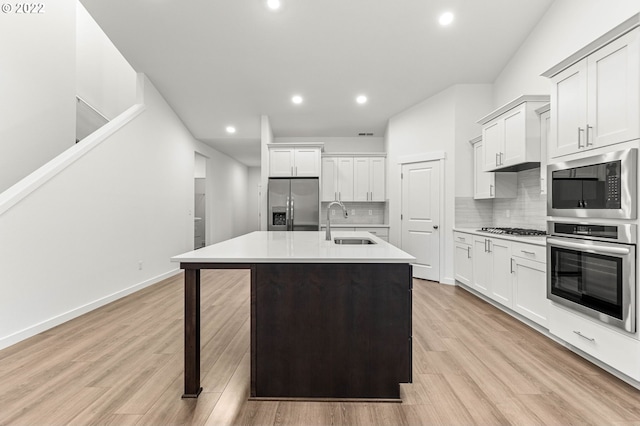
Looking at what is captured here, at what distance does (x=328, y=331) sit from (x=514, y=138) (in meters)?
3.16

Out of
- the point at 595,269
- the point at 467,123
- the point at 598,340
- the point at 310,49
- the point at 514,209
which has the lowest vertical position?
the point at 598,340

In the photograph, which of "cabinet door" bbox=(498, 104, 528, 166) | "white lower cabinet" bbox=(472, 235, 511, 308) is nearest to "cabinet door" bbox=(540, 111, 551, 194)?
"cabinet door" bbox=(498, 104, 528, 166)

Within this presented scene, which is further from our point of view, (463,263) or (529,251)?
(463,263)

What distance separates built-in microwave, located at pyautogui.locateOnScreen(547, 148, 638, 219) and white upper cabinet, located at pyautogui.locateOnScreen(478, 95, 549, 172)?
38.3 inches

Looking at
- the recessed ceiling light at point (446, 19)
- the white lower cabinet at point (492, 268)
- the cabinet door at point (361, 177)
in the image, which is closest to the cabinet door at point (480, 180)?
the white lower cabinet at point (492, 268)

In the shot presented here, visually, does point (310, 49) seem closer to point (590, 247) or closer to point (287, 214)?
point (287, 214)

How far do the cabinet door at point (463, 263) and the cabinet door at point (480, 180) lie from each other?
768 mm

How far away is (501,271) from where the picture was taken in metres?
3.49

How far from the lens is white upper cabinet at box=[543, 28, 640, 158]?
1.94 m

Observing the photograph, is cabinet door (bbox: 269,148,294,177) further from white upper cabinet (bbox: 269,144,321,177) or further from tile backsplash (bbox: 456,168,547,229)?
tile backsplash (bbox: 456,168,547,229)

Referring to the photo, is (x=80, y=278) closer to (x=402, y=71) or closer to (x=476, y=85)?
(x=402, y=71)

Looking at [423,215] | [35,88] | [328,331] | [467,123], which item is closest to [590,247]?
[328,331]

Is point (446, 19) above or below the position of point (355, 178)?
above

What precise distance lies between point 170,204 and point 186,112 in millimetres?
1683
